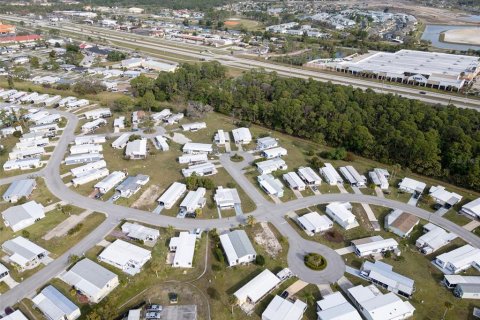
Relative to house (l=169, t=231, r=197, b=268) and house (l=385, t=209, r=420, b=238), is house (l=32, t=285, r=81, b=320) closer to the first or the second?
house (l=169, t=231, r=197, b=268)

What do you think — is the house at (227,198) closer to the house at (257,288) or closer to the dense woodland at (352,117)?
the house at (257,288)

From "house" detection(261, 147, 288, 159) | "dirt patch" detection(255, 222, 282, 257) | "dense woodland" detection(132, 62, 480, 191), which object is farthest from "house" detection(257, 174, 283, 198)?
"dense woodland" detection(132, 62, 480, 191)

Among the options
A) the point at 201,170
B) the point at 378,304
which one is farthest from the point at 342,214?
the point at 201,170

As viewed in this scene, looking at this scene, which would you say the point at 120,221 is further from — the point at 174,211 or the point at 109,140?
the point at 109,140

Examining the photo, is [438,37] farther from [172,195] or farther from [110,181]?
[110,181]

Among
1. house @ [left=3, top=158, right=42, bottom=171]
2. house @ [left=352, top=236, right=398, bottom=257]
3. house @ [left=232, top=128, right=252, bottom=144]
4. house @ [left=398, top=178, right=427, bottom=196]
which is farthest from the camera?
house @ [left=232, top=128, right=252, bottom=144]

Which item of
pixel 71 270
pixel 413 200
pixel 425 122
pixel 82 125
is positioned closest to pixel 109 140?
pixel 82 125
